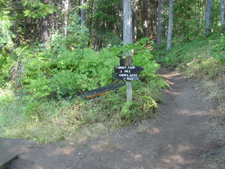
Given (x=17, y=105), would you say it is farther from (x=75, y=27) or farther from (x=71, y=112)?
(x=75, y=27)

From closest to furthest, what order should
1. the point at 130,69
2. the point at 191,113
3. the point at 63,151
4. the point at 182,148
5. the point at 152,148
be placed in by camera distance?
the point at 182,148
the point at 152,148
the point at 63,151
the point at 130,69
the point at 191,113

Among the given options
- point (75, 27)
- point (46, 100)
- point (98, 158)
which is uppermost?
point (75, 27)

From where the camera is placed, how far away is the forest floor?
13.6ft

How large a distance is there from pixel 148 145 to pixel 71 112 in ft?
9.69

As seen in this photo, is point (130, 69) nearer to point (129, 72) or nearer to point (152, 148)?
point (129, 72)

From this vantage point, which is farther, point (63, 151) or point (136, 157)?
point (63, 151)

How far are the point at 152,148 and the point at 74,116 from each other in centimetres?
296

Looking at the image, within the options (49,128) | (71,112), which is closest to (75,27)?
(71,112)

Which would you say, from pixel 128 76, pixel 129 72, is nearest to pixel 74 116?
pixel 128 76

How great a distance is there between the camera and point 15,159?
4367mm

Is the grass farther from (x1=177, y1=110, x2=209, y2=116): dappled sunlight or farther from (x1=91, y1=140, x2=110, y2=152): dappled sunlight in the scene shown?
(x1=177, y1=110, x2=209, y2=116): dappled sunlight

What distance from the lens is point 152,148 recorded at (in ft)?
15.5

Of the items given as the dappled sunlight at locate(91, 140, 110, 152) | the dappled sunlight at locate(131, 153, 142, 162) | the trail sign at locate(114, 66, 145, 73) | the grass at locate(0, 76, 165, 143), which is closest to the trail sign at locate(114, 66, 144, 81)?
the trail sign at locate(114, 66, 145, 73)

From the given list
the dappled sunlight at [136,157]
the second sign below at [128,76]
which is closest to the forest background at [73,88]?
the second sign below at [128,76]
